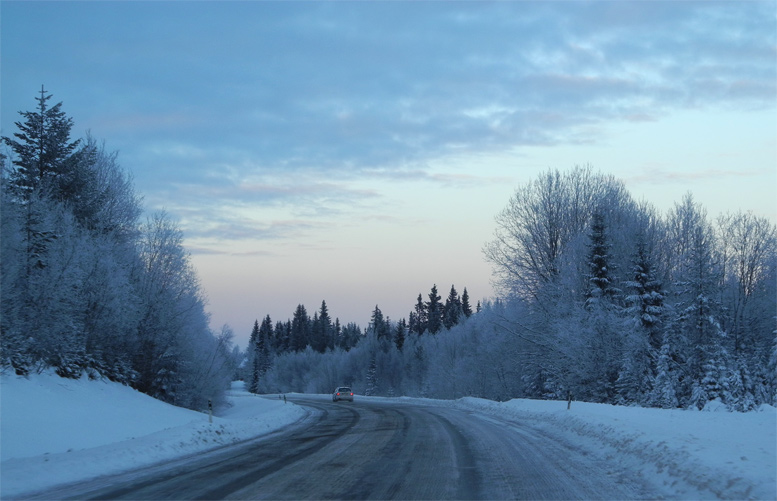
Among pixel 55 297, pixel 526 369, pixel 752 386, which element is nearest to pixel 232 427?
pixel 55 297

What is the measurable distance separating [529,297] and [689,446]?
30.8 meters

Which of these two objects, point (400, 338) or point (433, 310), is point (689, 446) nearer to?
point (400, 338)

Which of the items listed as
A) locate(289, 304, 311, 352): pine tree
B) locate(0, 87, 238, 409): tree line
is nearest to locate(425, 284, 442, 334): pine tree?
locate(289, 304, 311, 352): pine tree

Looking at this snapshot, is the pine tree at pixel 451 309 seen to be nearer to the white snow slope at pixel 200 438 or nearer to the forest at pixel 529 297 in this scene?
the forest at pixel 529 297

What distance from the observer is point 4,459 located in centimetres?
1153

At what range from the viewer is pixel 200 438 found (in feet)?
53.8

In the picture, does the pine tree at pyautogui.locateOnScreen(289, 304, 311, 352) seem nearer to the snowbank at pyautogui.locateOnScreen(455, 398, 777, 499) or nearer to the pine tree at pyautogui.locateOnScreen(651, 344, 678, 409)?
the pine tree at pyautogui.locateOnScreen(651, 344, 678, 409)

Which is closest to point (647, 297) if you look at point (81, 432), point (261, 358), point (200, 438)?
point (200, 438)

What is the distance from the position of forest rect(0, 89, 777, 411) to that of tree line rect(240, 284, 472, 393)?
77.5m

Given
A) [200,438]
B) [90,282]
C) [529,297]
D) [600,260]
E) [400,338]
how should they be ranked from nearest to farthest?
[200,438]
[90,282]
[600,260]
[529,297]
[400,338]

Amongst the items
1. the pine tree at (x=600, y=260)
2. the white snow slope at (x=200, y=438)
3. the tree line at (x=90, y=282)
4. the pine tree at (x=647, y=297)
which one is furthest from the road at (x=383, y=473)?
the pine tree at (x=600, y=260)

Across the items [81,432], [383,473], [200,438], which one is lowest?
[200,438]

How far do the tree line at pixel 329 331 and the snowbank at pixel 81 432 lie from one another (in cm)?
9689

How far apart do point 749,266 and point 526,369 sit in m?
18.6
